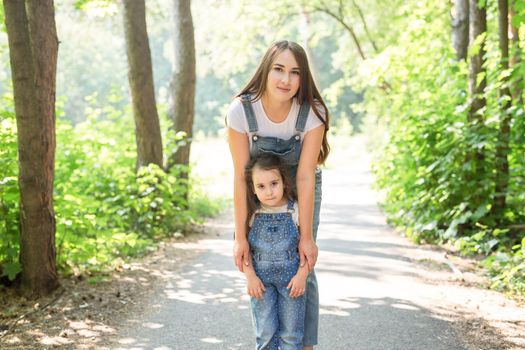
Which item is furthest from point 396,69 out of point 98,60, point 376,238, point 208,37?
point 98,60

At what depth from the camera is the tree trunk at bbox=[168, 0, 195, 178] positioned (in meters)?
12.0

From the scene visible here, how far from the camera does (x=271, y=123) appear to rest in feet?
11.5

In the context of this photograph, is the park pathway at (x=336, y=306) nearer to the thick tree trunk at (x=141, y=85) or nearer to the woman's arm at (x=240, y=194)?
the woman's arm at (x=240, y=194)

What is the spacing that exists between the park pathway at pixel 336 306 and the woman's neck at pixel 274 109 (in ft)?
6.44

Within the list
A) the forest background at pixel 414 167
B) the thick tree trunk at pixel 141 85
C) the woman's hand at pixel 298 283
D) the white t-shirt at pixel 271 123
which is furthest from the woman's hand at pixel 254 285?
the thick tree trunk at pixel 141 85

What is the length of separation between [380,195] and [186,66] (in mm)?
7491

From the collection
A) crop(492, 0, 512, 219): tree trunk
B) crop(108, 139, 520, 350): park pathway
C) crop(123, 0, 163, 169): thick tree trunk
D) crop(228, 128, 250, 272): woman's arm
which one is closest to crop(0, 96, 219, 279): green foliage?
crop(123, 0, 163, 169): thick tree trunk

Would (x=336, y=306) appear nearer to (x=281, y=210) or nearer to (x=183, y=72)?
(x=281, y=210)

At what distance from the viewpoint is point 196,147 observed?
134 feet

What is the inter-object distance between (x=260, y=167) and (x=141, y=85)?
7.21 meters

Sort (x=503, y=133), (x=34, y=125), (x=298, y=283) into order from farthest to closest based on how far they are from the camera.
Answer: (x=503, y=133)
(x=34, y=125)
(x=298, y=283)

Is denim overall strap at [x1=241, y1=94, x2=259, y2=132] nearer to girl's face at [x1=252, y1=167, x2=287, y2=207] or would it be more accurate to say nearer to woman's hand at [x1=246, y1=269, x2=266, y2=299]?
girl's face at [x1=252, y1=167, x2=287, y2=207]

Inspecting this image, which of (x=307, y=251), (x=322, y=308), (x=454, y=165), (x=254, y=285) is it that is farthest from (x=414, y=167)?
(x=254, y=285)

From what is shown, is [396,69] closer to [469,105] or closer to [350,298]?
[469,105]
